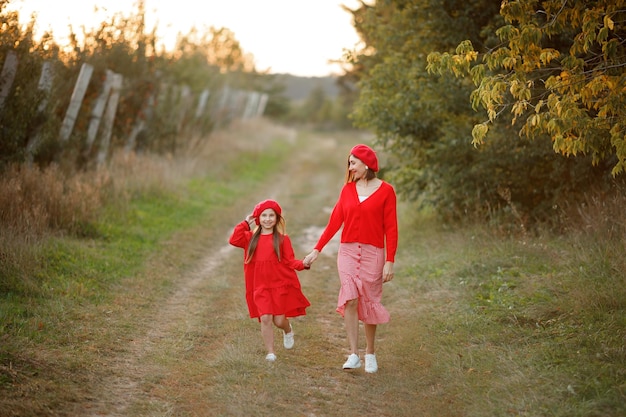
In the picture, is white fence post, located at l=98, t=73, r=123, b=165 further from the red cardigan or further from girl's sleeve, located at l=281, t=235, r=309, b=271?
the red cardigan

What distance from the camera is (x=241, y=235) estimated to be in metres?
5.98

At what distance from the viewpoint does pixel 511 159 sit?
9.58 metres

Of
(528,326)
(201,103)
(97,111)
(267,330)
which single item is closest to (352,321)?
(267,330)

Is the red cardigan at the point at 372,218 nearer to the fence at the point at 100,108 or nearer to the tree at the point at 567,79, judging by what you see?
the tree at the point at 567,79

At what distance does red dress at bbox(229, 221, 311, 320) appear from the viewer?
5848mm

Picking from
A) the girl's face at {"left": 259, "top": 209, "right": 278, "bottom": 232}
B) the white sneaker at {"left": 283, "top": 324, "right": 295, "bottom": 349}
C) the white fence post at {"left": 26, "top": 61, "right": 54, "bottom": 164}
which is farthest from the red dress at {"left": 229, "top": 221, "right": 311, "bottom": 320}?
the white fence post at {"left": 26, "top": 61, "right": 54, "bottom": 164}

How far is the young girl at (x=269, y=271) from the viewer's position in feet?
19.2

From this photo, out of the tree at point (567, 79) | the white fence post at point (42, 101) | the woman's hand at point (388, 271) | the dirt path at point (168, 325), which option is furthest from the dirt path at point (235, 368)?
the white fence post at point (42, 101)

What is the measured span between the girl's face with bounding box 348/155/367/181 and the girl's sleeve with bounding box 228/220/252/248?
3.72 ft

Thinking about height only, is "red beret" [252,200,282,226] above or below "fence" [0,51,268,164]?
below

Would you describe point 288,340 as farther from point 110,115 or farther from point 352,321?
point 110,115

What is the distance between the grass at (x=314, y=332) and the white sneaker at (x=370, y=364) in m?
0.07

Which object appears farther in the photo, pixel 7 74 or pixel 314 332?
pixel 7 74

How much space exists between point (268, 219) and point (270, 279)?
0.56 m
